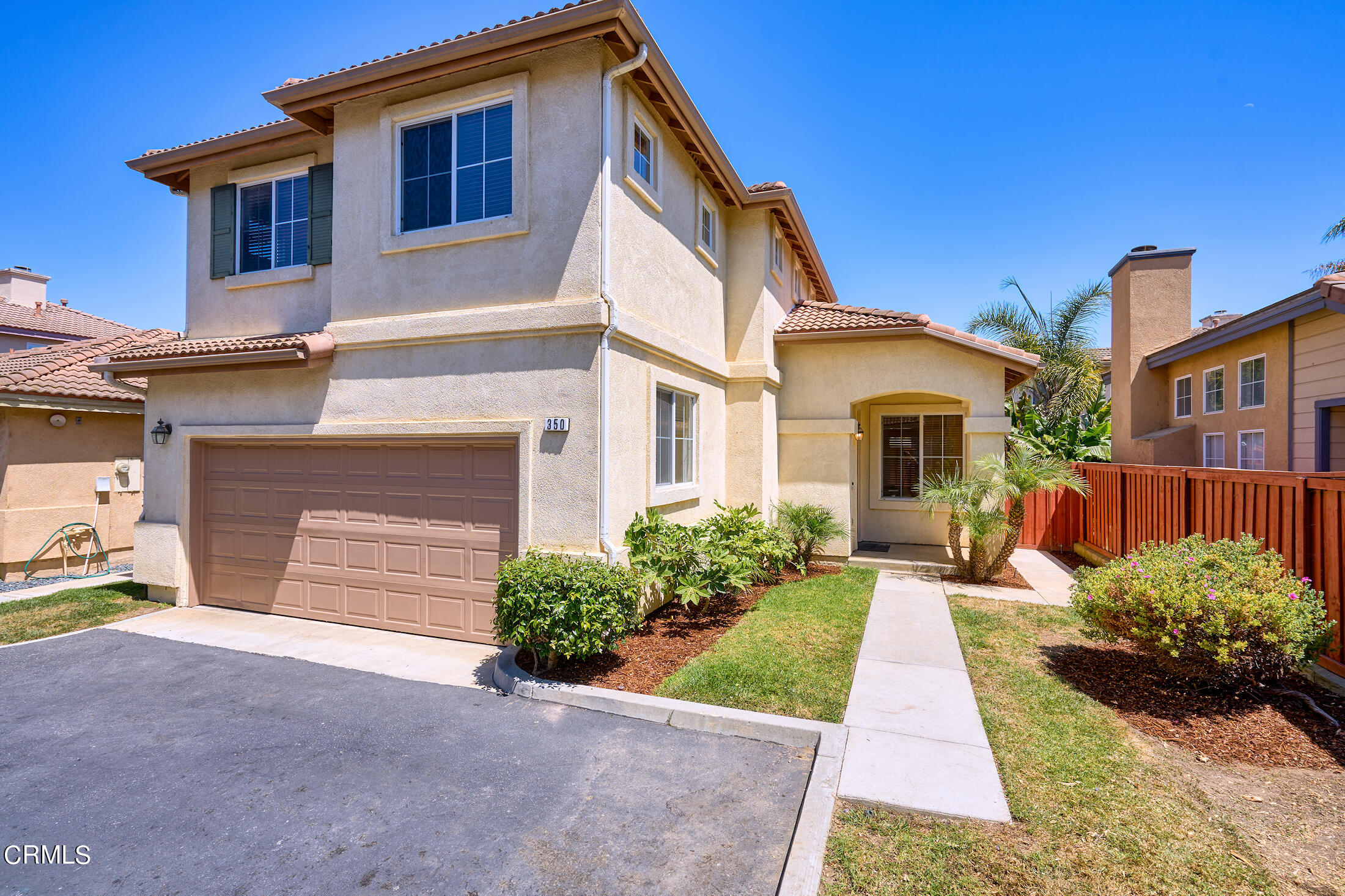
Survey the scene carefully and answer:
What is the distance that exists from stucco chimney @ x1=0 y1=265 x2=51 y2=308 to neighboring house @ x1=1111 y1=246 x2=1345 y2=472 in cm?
3617

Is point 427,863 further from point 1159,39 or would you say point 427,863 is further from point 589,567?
point 1159,39

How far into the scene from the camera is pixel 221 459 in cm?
901

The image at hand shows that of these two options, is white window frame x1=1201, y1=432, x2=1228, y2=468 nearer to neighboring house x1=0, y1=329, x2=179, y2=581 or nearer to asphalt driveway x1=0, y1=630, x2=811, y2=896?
asphalt driveway x1=0, y1=630, x2=811, y2=896

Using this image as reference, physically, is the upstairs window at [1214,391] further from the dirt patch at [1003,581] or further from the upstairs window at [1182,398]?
the dirt patch at [1003,581]

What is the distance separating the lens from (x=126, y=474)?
483 inches

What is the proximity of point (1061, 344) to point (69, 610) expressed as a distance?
81.5 feet

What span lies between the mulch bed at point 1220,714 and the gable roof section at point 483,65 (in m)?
7.91

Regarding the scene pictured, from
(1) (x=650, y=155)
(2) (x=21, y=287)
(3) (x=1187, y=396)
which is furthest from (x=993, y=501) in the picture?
(2) (x=21, y=287)

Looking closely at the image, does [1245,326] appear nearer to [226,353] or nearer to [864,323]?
[864,323]

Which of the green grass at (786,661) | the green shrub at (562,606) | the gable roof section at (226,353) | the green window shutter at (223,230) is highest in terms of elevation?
the green window shutter at (223,230)

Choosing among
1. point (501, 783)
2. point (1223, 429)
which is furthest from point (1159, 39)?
point (501, 783)

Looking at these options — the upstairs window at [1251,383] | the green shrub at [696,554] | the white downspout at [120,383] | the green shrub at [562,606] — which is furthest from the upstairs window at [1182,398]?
the white downspout at [120,383]

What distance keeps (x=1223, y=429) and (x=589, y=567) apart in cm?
1677

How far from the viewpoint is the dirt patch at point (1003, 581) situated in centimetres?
1005
